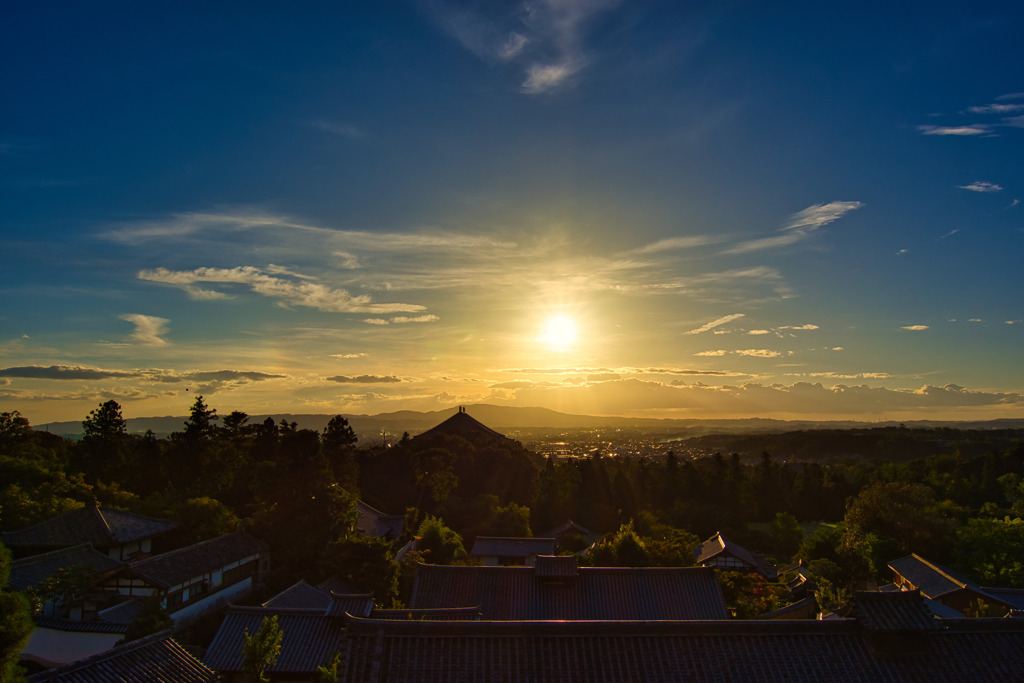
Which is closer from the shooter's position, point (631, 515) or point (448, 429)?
point (631, 515)

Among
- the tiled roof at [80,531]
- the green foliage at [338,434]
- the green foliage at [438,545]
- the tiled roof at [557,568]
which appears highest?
the green foliage at [338,434]

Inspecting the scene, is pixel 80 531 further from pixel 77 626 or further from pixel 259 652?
pixel 259 652

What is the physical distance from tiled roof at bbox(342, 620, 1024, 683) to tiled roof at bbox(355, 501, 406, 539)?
111 ft

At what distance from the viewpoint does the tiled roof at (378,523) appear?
43.7m

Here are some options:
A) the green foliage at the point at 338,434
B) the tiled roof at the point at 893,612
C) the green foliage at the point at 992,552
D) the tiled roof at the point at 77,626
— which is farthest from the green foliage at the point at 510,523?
the tiled roof at the point at 893,612

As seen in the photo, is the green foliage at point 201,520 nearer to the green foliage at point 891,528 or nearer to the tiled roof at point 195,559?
the tiled roof at point 195,559

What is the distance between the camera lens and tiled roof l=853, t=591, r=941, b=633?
11414mm

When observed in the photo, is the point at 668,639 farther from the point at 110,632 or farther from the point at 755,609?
the point at 110,632

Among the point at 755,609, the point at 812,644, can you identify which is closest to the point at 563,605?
the point at 755,609

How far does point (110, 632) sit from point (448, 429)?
148 feet

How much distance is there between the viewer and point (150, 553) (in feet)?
104

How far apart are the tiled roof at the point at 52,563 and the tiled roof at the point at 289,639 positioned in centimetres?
702

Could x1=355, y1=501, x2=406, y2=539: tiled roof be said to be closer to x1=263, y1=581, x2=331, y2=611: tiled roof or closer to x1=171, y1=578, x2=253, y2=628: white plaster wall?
x1=171, y1=578, x2=253, y2=628: white plaster wall

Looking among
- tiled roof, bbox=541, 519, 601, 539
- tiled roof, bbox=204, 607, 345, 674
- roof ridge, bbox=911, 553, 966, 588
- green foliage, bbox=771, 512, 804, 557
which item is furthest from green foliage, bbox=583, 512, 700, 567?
green foliage, bbox=771, 512, 804, 557
